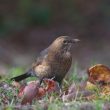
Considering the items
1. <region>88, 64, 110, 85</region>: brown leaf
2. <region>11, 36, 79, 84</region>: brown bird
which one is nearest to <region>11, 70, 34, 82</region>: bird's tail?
<region>11, 36, 79, 84</region>: brown bird

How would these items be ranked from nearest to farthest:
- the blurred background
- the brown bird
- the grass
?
the grass
the brown bird
the blurred background

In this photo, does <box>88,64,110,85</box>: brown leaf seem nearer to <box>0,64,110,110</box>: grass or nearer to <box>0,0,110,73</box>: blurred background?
<box>0,64,110,110</box>: grass

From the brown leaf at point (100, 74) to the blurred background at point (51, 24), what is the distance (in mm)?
8897

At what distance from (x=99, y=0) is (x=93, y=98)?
12.6 m

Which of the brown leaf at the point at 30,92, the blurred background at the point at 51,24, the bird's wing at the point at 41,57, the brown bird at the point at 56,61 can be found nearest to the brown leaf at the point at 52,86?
the brown leaf at the point at 30,92

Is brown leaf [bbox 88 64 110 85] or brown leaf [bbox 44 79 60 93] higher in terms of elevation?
brown leaf [bbox 88 64 110 85]

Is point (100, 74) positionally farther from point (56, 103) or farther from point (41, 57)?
point (56, 103)

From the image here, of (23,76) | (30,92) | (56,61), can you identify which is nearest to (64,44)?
(56,61)

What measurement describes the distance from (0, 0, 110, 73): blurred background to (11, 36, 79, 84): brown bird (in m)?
8.44

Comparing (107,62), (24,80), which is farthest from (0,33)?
(24,80)

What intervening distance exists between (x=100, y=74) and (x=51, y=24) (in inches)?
445

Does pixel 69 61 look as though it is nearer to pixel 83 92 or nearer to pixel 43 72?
pixel 43 72

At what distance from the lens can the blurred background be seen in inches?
766

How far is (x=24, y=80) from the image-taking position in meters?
10.7
